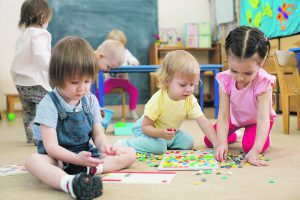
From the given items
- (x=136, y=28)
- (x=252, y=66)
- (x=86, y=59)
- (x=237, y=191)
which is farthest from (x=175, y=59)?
(x=136, y=28)

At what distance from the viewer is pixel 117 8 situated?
16.8 feet

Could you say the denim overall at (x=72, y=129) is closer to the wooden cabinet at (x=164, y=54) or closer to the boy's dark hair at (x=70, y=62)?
the boy's dark hair at (x=70, y=62)

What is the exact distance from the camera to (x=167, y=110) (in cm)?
174

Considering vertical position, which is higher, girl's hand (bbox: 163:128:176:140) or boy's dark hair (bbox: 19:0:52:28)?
boy's dark hair (bbox: 19:0:52:28)

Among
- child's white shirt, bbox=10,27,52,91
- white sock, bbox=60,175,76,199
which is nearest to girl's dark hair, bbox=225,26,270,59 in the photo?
white sock, bbox=60,175,76,199

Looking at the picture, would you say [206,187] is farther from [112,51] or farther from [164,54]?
Result: [164,54]

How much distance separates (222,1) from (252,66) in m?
3.81

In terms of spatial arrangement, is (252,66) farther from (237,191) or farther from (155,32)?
(155,32)

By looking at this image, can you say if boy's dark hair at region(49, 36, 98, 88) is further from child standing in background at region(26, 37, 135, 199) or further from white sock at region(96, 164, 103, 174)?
white sock at region(96, 164, 103, 174)

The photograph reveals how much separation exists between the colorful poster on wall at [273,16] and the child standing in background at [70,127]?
2679mm

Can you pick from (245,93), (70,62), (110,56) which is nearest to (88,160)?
(70,62)

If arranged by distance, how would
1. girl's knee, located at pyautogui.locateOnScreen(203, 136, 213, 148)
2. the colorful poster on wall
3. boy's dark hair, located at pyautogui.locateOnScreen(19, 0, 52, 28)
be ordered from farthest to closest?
the colorful poster on wall < boy's dark hair, located at pyautogui.locateOnScreen(19, 0, 52, 28) < girl's knee, located at pyautogui.locateOnScreen(203, 136, 213, 148)

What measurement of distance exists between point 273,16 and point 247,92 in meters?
2.44

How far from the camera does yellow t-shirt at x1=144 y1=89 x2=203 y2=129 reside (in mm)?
1711
